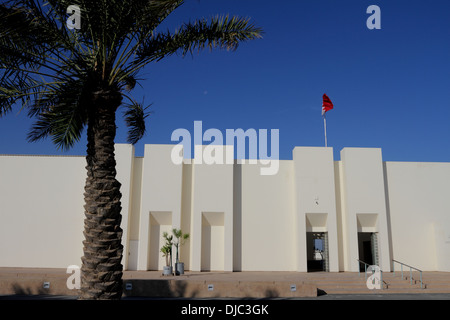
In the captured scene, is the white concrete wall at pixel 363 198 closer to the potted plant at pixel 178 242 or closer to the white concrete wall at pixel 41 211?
the potted plant at pixel 178 242

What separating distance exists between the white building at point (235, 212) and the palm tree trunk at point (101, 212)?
1357 centimetres

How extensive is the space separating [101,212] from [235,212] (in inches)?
588

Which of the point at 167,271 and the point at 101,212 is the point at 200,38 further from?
the point at 167,271

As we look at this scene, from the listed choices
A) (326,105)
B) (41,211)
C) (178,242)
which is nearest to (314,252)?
(326,105)

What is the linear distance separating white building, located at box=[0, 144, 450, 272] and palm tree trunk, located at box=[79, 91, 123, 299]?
1357cm

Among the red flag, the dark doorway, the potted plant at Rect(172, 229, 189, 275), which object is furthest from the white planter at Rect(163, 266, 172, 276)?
the red flag

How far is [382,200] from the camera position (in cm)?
2170

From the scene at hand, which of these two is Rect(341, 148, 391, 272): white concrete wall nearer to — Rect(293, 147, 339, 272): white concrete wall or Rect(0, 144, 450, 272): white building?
Rect(0, 144, 450, 272): white building

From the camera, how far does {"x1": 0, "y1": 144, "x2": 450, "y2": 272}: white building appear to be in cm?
2125

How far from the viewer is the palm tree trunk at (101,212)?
7.47m

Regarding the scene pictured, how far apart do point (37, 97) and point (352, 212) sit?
1766cm
